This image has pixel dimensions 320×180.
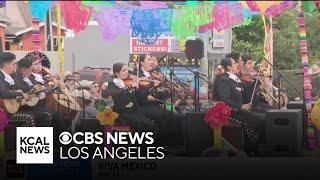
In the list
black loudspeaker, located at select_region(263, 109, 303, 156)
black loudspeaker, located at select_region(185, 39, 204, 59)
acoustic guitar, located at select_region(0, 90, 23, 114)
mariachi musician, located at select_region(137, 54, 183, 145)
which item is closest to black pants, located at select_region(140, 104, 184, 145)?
mariachi musician, located at select_region(137, 54, 183, 145)

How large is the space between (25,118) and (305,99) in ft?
7.80

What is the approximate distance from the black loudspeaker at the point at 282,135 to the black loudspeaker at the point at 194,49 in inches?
30.8

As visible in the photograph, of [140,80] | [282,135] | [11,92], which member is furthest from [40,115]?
[282,135]

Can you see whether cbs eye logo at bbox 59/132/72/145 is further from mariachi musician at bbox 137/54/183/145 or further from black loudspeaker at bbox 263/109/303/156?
black loudspeaker at bbox 263/109/303/156

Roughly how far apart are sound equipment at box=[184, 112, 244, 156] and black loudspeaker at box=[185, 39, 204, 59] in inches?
19.4

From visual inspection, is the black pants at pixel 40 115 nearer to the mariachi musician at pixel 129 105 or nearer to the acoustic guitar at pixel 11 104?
the acoustic guitar at pixel 11 104

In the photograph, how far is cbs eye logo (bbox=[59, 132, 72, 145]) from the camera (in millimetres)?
5629

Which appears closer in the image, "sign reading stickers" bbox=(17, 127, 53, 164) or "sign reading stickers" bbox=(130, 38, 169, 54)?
"sign reading stickers" bbox=(130, 38, 169, 54)

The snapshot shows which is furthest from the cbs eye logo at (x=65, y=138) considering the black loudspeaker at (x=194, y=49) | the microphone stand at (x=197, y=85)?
the black loudspeaker at (x=194, y=49)

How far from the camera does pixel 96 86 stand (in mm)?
5602

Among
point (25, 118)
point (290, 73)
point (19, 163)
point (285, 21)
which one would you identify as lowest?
point (19, 163)

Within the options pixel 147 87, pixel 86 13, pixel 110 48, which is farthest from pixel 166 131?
pixel 86 13

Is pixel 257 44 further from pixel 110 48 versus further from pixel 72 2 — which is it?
pixel 72 2

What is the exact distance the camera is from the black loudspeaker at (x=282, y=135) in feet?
18.4
